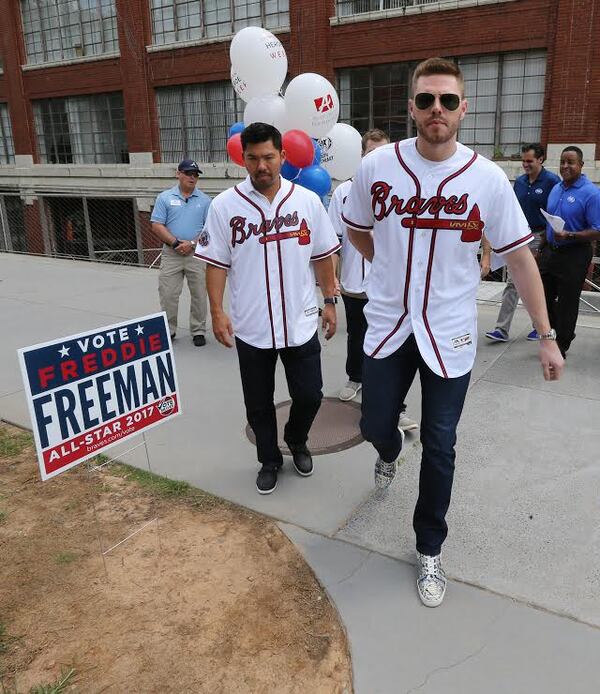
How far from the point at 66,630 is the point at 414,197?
90.2 inches

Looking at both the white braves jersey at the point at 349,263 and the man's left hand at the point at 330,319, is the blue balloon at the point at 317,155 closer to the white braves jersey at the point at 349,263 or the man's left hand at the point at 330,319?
the white braves jersey at the point at 349,263

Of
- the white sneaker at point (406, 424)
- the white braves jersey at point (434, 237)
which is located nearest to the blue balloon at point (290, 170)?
the white sneaker at point (406, 424)

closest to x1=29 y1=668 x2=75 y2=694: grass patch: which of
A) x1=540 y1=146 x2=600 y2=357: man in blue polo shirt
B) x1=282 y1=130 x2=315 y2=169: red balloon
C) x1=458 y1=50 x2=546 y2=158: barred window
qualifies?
x1=282 y1=130 x2=315 y2=169: red balloon

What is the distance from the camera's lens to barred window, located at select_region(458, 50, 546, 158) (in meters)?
13.9

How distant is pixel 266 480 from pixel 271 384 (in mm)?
570

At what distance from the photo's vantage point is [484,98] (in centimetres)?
1454

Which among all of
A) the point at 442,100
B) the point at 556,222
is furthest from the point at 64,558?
the point at 556,222

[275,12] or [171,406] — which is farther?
[275,12]

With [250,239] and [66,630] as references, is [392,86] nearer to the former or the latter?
[250,239]

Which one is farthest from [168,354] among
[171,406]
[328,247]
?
[328,247]

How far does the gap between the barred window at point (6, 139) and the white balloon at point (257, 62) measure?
68.5 feet

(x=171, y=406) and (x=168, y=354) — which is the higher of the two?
(x=168, y=354)

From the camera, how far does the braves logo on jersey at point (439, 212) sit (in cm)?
245

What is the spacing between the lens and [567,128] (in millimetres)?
13461
